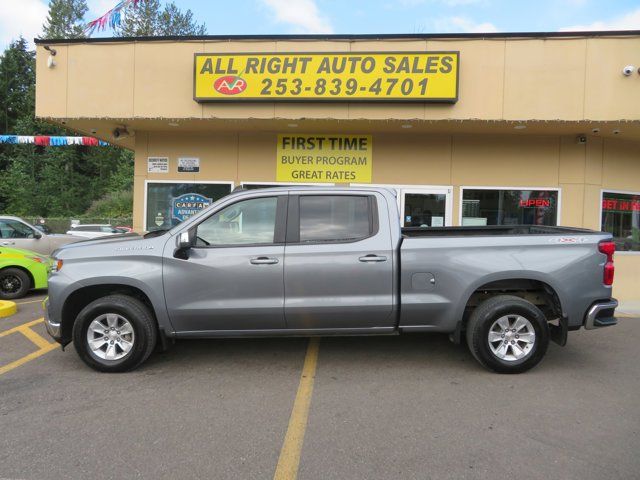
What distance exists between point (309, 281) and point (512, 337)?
2223mm

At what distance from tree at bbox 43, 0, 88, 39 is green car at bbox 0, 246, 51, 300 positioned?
60782mm

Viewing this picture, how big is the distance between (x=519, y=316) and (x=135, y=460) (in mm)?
3823

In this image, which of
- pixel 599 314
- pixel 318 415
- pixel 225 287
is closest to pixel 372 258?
pixel 225 287

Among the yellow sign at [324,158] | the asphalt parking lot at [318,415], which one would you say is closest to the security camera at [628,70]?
the yellow sign at [324,158]

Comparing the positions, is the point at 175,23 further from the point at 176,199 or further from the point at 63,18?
the point at 176,199

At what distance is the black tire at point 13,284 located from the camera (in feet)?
29.9

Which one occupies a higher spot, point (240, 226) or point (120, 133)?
point (120, 133)

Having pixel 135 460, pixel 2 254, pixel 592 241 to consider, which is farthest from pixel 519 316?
pixel 2 254

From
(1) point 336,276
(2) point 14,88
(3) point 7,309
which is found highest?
(2) point 14,88

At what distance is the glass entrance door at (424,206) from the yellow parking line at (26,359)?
685cm

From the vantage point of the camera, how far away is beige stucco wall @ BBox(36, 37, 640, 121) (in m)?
8.62

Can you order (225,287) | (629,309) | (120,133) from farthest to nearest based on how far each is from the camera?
(120,133)
(629,309)
(225,287)

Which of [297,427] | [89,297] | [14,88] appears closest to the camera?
[297,427]

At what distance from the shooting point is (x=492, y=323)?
4.85 metres
